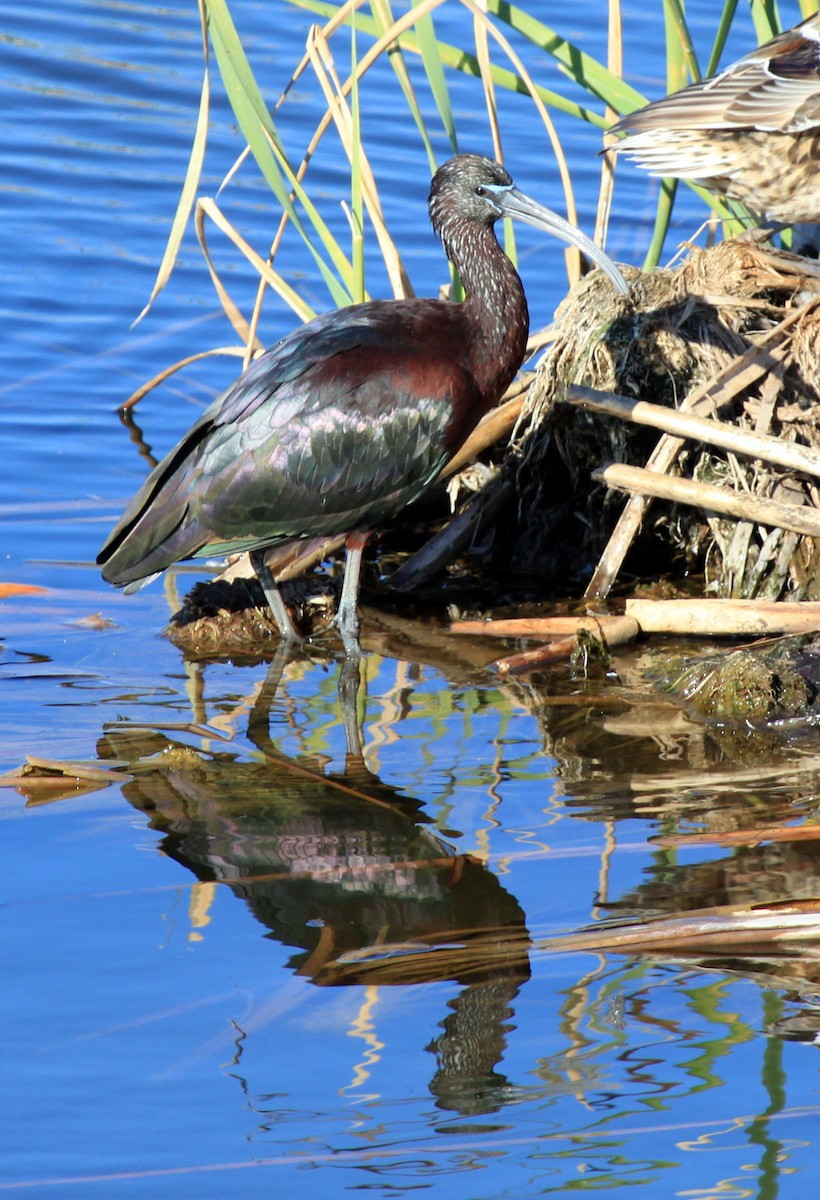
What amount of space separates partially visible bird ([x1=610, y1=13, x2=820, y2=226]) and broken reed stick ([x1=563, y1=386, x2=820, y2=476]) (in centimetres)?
103

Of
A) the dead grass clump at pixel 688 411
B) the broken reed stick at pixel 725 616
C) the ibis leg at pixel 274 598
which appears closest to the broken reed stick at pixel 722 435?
the dead grass clump at pixel 688 411

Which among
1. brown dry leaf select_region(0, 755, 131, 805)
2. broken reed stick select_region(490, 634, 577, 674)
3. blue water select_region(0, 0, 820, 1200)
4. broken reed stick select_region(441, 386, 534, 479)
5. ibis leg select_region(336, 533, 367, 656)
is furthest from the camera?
broken reed stick select_region(441, 386, 534, 479)

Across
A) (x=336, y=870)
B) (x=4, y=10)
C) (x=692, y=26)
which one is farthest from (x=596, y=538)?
(x=4, y=10)

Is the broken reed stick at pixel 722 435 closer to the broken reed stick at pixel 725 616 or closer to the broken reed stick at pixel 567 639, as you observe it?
the broken reed stick at pixel 725 616

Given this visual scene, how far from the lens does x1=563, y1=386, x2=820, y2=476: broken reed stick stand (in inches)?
226

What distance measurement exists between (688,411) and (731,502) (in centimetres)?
50

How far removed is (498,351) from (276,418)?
88cm

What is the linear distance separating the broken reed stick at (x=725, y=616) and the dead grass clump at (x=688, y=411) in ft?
1.15

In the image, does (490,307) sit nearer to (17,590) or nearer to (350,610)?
(350,610)

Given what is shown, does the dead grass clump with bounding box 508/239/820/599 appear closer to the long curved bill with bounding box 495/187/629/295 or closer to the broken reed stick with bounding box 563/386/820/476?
the broken reed stick with bounding box 563/386/820/476

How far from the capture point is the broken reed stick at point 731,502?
18.9 feet

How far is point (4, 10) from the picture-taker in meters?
12.7

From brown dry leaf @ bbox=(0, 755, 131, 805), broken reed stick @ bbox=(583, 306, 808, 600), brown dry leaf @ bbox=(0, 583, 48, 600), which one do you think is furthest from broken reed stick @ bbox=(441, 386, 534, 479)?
brown dry leaf @ bbox=(0, 755, 131, 805)

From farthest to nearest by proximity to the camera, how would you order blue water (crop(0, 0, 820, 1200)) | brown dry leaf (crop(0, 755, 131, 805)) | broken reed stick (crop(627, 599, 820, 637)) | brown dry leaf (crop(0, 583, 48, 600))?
brown dry leaf (crop(0, 583, 48, 600)), broken reed stick (crop(627, 599, 820, 637)), brown dry leaf (crop(0, 755, 131, 805)), blue water (crop(0, 0, 820, 1200))
